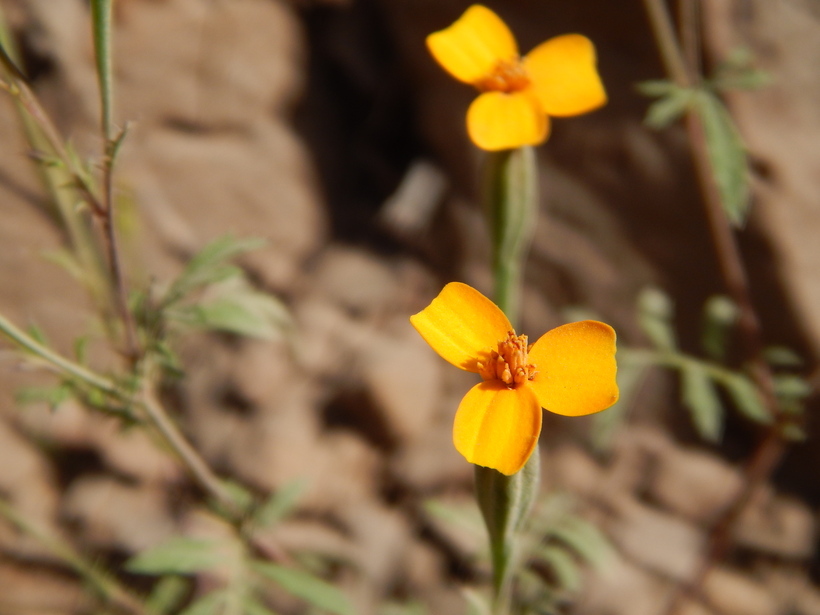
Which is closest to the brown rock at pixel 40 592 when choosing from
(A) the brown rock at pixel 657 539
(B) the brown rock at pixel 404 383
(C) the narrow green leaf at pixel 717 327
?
(B) the brown rock at pixel 404 383

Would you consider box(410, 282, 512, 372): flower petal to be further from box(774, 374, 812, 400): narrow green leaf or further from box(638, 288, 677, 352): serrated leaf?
box(774, 374, 812, 400): narrow green leaf

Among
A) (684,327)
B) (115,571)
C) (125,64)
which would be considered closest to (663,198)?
(684,327)

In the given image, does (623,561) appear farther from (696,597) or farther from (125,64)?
(125,64)

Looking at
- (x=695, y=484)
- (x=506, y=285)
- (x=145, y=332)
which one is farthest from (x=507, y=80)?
(x=695, y=484)

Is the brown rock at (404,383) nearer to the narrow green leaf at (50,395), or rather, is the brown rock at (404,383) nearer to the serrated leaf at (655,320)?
the serrated leaf at (655,320)

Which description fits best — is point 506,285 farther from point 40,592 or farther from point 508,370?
point 40,592
